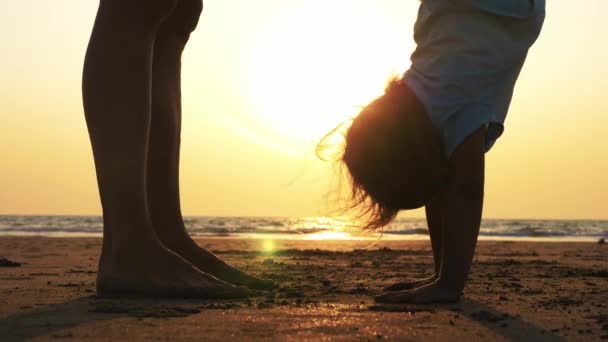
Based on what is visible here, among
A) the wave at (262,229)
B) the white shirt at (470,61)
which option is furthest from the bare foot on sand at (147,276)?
the wave at (262,229)

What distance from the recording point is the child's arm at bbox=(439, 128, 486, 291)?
2.56 meters

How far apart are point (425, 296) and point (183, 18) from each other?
155 centimetres

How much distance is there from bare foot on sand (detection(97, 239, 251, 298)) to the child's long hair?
0.74 meters

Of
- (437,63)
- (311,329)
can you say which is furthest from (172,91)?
(311,329)

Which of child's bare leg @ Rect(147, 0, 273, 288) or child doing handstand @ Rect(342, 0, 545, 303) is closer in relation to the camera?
child doing handstand @ Rect(342, 0, 545, 303)

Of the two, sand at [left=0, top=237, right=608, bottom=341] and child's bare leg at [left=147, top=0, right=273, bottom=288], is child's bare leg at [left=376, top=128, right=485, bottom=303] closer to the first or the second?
sand at [left=0, top=237, right=608, bottom=341]

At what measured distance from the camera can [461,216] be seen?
2.56m

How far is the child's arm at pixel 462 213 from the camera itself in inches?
101

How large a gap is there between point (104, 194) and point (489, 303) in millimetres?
1361

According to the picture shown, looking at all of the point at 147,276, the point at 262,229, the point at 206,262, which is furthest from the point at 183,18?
the point at 262,229

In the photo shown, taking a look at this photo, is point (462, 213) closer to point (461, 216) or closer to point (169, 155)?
point (461, 216)

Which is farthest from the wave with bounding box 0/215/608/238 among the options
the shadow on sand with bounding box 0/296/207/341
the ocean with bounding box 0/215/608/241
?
the shadow on sand with bounding box 0/296/207/341

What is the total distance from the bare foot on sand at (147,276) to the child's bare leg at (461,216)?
807mm

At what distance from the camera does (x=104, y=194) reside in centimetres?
242
